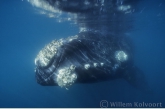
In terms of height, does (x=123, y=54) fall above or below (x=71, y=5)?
below

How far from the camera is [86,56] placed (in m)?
11.7

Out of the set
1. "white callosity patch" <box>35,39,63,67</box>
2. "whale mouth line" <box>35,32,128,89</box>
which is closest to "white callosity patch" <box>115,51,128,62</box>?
"whale mouth line" <box>35,32,128,89</box>

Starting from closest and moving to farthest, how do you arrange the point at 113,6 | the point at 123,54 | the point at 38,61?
the point at 38,61 < the point at 123,54 < the point at 113,6

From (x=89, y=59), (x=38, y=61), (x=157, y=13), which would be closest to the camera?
(x=38, y=61)

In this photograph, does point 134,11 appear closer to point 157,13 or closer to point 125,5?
point 125,5

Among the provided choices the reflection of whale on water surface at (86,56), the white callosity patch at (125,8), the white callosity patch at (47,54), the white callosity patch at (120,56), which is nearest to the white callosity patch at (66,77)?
the reflection of whale on water surface at (86,56)

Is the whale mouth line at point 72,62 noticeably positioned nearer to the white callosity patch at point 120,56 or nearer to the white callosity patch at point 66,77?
the white callosity patch at point 66,77

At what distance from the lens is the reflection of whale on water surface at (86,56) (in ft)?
34.1

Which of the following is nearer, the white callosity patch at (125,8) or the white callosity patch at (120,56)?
the white callosity patch at (120,56)

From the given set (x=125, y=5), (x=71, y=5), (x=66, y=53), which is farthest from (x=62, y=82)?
(x=125, y=5)

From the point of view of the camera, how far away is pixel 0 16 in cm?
2683

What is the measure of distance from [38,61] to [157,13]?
19305 mm

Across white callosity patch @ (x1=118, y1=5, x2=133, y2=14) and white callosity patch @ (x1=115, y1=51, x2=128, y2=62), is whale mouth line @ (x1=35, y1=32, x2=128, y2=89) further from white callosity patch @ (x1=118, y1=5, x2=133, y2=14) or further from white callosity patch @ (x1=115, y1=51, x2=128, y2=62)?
white callosity patch @ (x1=118, y1=5, x2=133, y2=14)

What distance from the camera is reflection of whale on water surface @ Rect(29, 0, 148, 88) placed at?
34.1 feet
